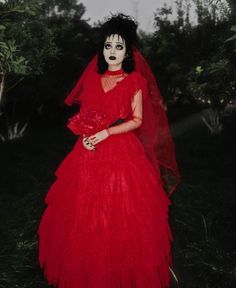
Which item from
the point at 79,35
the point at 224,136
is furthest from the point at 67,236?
the point at 79,35

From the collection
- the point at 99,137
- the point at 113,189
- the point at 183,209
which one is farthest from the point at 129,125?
the point at 183,209

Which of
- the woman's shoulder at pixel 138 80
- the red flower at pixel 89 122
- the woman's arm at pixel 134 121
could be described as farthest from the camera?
the woman's shoulder at pixel 138 80

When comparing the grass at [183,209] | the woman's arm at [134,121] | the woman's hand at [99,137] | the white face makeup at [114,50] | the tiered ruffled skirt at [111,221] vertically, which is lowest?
the grass at [183,209]

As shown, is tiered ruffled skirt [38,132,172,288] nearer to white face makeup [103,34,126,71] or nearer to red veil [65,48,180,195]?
red veil [65,48,180,195]

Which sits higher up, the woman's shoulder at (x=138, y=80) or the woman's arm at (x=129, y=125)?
the woman's shoulder at (x=138, y=80)

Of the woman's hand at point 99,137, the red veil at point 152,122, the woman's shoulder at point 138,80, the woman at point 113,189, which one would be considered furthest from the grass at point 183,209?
the woman's shoulder at point 138,80

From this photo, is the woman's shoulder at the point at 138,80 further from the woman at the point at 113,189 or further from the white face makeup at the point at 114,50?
the white face makeup at the point at 114,50

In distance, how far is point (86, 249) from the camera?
3.16 meters

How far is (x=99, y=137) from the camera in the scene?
3.11 metres

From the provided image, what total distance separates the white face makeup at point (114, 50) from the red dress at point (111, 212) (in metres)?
0.19

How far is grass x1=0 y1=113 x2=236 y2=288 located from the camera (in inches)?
164

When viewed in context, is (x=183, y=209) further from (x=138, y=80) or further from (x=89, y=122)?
(x=89, y=122)

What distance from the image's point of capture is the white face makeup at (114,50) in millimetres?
3400

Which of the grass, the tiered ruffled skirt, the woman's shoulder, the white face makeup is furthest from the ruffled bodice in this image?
the grass
